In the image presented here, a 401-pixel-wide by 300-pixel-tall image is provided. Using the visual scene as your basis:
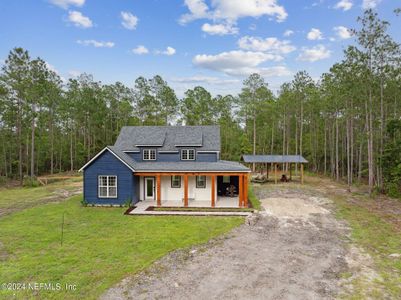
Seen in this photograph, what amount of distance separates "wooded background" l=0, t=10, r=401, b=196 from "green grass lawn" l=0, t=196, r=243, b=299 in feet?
54.9

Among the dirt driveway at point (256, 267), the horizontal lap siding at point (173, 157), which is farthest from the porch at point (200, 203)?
the dirt driveway at point (256, 267)

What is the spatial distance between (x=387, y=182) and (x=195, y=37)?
874 inches

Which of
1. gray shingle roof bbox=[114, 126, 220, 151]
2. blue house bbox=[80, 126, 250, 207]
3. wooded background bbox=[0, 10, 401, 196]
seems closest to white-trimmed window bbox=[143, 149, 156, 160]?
blue house bbox=[80, 126, 250, 207]

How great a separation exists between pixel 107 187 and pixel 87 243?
23.0 ft

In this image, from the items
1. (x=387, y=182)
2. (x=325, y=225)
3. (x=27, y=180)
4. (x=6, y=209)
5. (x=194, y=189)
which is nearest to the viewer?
(x=325, y=225)

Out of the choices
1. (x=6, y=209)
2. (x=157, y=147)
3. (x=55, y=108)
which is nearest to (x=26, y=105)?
(x=55, y=108)

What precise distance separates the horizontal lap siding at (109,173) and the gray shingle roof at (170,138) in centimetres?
340

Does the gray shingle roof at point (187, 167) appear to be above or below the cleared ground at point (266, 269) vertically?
above

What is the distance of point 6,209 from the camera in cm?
1680

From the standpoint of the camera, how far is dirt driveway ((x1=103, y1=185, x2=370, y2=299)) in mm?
7027

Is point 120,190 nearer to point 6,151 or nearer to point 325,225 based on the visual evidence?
point 325,225

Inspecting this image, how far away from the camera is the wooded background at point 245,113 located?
22.0 meters

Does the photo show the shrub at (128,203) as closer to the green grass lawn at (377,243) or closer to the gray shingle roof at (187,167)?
the gray shingle roof at (187,167)

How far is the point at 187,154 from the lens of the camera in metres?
20.2
